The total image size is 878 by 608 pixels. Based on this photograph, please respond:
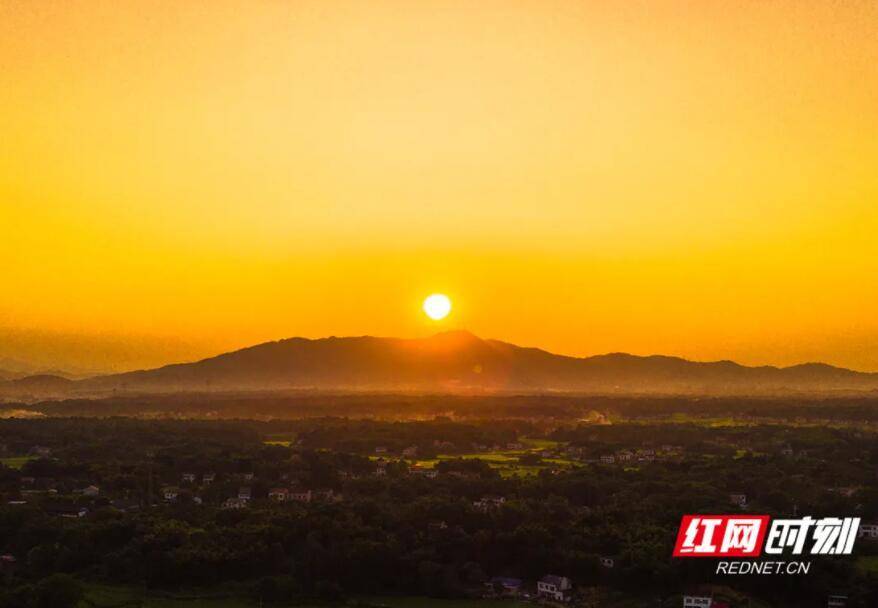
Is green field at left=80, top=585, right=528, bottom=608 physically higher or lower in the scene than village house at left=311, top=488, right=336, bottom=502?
lower

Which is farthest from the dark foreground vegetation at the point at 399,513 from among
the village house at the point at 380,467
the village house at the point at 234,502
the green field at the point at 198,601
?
the green field at the point at 198,601

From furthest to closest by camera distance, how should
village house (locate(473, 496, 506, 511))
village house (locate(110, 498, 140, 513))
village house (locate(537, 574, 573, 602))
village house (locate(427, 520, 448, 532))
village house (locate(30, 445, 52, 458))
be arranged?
village house (locate(30, 445, 52, 458)) < village house (locate(110, 498, 140, 513)) < village house (locate(473, 496, 506, 511)) < village house (locate(427, 520, 448, 532)) < village house (locate(537, 574, 573, 602))

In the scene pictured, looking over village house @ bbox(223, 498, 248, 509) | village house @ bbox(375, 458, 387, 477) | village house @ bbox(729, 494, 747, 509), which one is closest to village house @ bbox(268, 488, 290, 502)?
village house @ bbox(223, 498, 248, 509)

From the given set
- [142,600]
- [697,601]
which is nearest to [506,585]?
[697,601]

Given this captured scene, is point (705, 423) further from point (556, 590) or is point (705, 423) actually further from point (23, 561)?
point (23, 561)

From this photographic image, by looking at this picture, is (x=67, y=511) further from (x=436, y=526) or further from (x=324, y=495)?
(x=436, y=526)

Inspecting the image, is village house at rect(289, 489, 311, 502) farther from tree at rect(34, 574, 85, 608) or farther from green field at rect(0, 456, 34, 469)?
green field at rect(0, 456, 34, 469)
